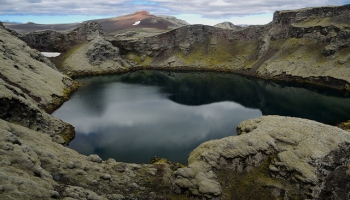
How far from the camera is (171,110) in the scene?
7225 cm

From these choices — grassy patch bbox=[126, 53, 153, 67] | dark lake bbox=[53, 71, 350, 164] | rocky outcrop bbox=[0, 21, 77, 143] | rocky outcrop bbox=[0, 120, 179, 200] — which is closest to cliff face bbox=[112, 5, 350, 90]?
grassy patch bbox=[126, 53, 153, 67]

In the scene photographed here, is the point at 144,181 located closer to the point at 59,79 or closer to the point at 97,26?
the point at 59,79

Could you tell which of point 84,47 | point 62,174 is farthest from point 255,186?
point 84,47

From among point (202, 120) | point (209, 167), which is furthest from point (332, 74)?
point (209, 167)

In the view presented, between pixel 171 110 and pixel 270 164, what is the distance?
132ft

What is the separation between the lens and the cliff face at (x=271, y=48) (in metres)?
105

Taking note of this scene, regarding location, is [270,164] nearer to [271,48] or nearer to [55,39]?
[271,48]

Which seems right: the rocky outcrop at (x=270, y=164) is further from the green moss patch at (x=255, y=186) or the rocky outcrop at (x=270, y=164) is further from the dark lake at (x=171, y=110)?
the dark lake at (x=171, y=110)

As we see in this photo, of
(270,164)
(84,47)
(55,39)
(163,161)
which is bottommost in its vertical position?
(163,161)

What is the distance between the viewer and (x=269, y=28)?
14138 centimetres

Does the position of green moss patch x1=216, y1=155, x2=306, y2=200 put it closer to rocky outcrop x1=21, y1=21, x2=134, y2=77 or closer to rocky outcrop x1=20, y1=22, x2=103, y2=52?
rocky outcrop x1=21, y1=21, x2=134, y2=77

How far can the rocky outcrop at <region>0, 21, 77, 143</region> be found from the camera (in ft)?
131

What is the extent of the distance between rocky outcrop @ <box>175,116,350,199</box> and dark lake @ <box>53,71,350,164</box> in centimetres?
1094

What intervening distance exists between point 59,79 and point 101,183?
68.3 metres
